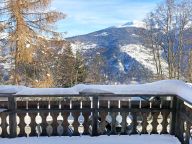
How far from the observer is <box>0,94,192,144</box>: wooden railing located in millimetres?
5695

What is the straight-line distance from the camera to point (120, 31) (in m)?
113

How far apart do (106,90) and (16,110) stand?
1.38m

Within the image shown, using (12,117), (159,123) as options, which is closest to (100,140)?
(159,123)

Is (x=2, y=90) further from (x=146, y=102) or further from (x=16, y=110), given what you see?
(x=146, y=102)

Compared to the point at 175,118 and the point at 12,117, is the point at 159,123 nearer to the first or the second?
the point at 175,118

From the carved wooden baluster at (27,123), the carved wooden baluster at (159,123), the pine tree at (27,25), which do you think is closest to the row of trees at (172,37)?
the pine tree at (27,25)

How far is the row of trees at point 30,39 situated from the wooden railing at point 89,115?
1089cm

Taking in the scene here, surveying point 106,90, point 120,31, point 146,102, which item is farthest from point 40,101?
point 120,31

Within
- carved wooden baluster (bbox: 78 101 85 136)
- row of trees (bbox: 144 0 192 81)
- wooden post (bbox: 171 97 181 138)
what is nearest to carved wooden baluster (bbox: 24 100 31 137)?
carved wooden baluster (bbox: 78 101 85 136)

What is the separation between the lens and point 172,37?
25766 millimetres

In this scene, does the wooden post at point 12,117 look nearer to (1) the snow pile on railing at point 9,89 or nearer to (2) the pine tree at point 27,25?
(1) the snow pile on railing at point 9,89

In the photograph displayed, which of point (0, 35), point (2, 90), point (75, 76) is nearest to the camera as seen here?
point (2, 90)

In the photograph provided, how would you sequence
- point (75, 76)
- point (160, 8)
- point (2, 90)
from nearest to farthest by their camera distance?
point (2, 90) → point (160, 8) → point (75, 76)

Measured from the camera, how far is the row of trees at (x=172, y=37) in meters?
24.4
